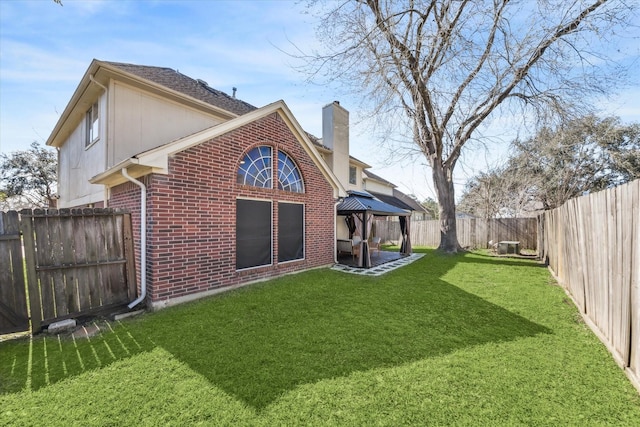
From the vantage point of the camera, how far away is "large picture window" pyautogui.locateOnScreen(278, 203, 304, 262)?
309 inches

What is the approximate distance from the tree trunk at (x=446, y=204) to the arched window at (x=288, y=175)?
8516mm

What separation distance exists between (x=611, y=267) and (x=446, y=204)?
10702 mm

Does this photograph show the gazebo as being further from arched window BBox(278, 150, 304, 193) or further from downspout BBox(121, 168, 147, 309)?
downspout BBox(121, 168, 147, 309)

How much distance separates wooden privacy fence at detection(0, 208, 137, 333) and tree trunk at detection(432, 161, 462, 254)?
13.3 metres

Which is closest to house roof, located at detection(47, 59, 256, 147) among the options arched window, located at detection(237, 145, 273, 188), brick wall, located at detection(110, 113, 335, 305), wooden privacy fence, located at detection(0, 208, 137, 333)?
brick wall, located at detection(110, 113, 335, 305)

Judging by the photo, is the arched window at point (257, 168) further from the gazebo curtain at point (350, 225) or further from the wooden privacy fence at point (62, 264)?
the gazebo curtain at point (350, 225)

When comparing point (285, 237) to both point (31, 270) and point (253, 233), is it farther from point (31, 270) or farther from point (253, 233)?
point (31, 270)

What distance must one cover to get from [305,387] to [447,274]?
742 centimetres

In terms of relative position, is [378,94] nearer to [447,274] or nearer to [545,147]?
[447,274]

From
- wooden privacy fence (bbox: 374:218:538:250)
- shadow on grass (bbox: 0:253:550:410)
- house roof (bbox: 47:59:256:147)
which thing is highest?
house roof (bbox: 47:59:256:147)

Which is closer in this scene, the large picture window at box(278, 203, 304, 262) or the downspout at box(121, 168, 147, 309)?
the downspout at box(121, 168, 147, 309)

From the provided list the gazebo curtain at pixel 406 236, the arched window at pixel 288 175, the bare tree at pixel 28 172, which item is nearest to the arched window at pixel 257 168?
the arched window at pixel 288 175

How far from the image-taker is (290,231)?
817 centimetres

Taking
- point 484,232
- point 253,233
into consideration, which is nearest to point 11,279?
point 253,233
